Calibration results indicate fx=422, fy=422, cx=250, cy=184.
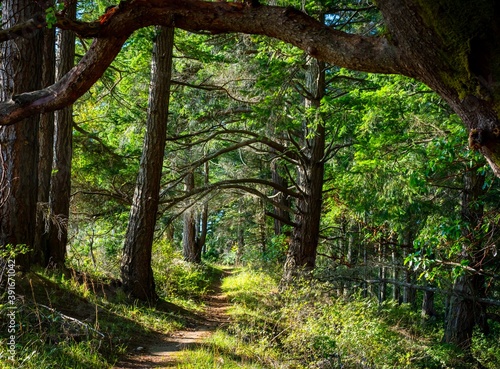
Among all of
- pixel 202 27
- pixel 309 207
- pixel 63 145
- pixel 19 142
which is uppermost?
pixel 202 27

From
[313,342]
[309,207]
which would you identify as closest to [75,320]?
[313,342]

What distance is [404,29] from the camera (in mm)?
2746

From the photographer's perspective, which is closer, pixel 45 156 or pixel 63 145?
pixel 45 156

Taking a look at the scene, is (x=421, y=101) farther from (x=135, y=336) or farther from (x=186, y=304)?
(x=186, y=304)

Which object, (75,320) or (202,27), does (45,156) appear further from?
(202,27)

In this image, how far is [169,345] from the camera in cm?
650

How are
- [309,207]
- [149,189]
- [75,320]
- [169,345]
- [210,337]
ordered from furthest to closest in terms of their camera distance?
[309,207] → [149,189] → [210,337] → [169,345] → [75,320]

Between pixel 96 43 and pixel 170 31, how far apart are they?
6.17 m

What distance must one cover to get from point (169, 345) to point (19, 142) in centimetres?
382

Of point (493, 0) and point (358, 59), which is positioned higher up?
point (493, 0)

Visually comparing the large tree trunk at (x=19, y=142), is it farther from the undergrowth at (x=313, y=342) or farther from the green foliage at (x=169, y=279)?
the green foliage at (x=169, y=279)

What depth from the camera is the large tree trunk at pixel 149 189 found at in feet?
29.0

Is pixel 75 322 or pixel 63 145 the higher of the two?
pixel 63 145

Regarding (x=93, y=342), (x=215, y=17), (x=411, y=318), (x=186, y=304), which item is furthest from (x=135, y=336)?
(x=411, y=318)
